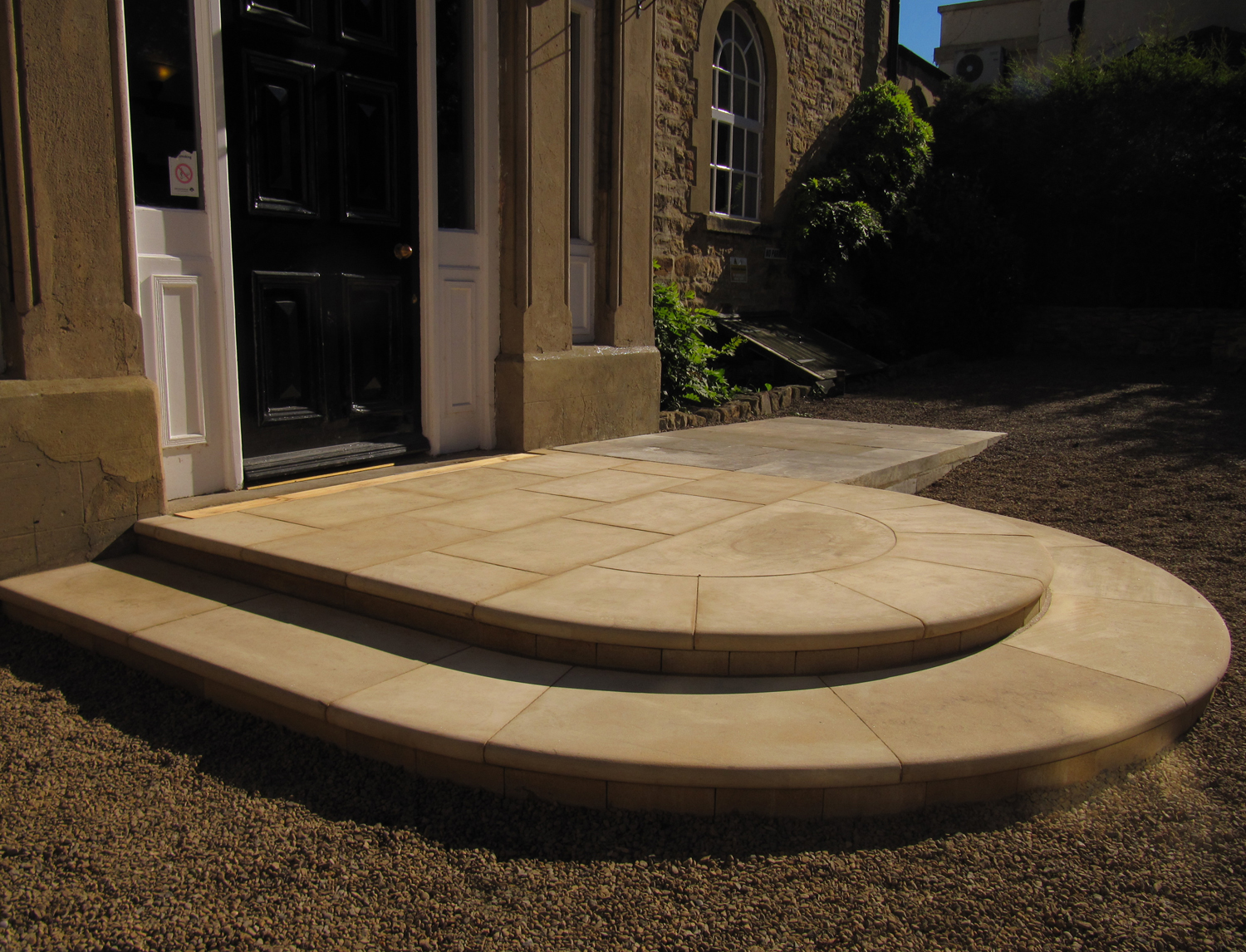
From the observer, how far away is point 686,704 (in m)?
2.51

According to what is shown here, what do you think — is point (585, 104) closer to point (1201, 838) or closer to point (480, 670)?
point (480, 670)

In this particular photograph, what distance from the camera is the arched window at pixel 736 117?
987 cm

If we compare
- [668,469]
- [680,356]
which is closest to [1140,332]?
[680,356]

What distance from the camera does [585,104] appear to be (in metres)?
6.34

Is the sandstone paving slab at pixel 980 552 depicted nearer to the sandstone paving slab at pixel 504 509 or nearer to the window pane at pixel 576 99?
the sandstone paving slab at pixel 504 509

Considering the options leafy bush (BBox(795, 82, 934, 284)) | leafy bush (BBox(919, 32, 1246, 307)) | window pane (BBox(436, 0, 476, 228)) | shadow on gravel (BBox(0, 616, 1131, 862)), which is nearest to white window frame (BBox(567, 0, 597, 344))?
window pane (BBox(436, 0, 476, 228))

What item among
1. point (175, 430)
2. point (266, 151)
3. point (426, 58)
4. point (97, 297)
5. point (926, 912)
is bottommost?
point (926, 912)

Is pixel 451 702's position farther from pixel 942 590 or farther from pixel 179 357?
pixel 179 357

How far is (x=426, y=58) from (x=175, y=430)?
2.51 metres

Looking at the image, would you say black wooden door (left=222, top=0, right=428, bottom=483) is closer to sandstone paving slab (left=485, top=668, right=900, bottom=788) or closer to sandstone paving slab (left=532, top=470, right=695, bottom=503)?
sandstone paving slab (left=532, top=470, right=695, bottom=503)

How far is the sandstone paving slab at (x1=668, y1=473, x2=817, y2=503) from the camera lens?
455 centimetres

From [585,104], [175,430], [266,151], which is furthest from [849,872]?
[585,104]

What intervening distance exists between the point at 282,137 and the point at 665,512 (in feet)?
8.60

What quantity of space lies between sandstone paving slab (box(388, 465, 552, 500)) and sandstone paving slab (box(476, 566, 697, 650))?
1.56 metres
